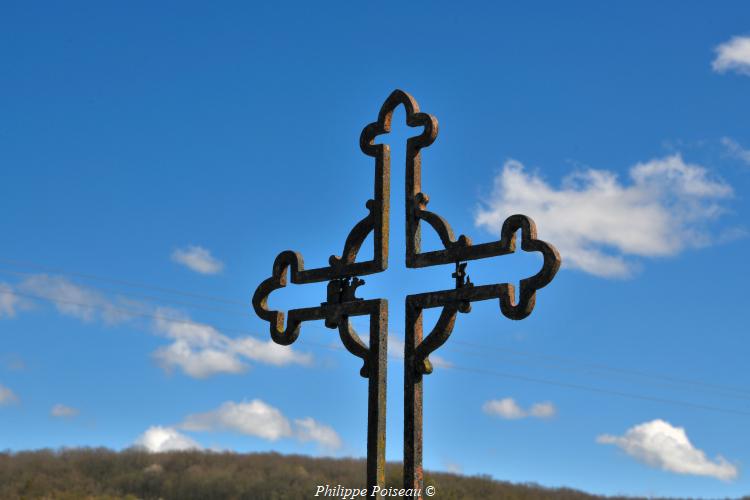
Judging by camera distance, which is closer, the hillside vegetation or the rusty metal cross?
the rusty metal cross

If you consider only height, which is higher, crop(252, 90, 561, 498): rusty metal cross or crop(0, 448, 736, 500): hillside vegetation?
crop(0, 448, 736, 500): hillside vegetation

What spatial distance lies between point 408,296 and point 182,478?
1875 inches

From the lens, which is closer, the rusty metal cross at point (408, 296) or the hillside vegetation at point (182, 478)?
the rusty metal cross at point (408, 296)

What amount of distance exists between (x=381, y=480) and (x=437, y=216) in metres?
1.59

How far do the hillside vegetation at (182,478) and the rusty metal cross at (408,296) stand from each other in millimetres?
39366

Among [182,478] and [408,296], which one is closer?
[408,296]

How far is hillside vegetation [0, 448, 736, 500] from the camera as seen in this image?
47938 millimetres

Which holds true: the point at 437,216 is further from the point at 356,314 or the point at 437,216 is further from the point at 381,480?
the point at 381,480

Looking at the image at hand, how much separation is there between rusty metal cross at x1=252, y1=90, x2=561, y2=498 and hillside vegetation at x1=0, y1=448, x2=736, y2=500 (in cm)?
3937

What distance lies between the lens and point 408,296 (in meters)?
5.90

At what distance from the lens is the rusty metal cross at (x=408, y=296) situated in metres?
5.61

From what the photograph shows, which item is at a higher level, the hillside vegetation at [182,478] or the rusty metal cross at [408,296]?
the hillside vegetation at [182,478]

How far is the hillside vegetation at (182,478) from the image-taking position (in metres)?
47.9

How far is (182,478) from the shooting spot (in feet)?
167
